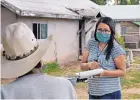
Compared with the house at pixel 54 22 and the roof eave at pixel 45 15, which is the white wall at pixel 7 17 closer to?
the house at pixel 54 22

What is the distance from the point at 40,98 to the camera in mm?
Answer: 2234

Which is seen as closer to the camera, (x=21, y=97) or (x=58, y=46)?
(x=21, y=97)

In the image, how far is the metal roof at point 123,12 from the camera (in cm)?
3125

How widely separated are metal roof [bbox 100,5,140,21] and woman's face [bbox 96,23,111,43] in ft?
88.3

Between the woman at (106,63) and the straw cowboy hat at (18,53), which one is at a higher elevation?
the straw cowboy hat at (18,53)

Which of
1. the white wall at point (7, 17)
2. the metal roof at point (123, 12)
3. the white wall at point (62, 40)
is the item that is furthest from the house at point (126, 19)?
the white wall at point (7, 17)

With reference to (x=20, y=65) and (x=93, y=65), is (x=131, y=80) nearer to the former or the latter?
(x=93, y=65)

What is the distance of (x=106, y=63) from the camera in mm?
3793

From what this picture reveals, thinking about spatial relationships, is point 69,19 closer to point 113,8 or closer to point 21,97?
point 21,97

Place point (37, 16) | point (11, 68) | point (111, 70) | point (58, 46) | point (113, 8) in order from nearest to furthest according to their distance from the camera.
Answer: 1. point (11, 68)
2. point (111, 70)
3. point (37, 16)
4. point (58, 46)
5. point (113, 8)

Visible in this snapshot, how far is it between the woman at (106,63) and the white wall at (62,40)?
10042 mm

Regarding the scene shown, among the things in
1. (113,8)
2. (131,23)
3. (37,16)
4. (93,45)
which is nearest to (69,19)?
(37,16)

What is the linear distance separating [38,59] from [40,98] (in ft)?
0.72

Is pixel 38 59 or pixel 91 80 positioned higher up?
pixel 38 59
